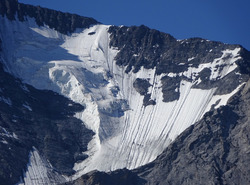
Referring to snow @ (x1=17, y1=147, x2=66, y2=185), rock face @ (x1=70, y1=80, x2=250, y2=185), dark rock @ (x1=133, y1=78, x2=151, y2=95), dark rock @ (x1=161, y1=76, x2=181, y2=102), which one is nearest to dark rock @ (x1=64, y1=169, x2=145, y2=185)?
rock face @ (x1=70, y1=80, x2=250, y2=185)

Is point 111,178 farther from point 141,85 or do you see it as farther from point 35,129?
point 141,85

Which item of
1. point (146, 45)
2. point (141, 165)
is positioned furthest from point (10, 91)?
point (146, 45)

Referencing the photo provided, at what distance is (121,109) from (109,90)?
8000 millimetres

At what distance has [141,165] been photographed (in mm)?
149375

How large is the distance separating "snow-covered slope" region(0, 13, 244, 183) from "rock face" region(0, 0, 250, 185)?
247 millimetres

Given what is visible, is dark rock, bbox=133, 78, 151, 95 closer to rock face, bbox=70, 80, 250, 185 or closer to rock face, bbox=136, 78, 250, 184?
rock face, bbox=70, 80, 250, 185

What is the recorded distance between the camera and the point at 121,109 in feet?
562

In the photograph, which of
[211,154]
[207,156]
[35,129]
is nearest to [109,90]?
[35,129]

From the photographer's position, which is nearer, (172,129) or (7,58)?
(172,129)

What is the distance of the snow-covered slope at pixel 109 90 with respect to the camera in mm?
155875

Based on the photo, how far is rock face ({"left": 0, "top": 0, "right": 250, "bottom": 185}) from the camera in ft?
474

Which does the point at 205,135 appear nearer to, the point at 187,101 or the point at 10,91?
the point at 187,101

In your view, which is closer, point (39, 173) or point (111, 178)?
point (111, 178)

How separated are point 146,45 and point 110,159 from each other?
53762mm
